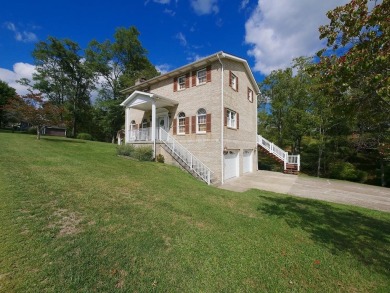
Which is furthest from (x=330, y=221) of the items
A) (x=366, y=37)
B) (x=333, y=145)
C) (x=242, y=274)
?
(x=333, y=145)

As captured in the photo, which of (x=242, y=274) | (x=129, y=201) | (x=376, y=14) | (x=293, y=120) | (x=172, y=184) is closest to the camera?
(x=242, y=274)

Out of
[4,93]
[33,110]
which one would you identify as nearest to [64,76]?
[4,93]

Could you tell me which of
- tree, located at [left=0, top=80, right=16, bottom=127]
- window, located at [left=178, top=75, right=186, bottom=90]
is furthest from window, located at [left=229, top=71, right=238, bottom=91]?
tree, located at [left=0, top=80, right=16, bottom=127]

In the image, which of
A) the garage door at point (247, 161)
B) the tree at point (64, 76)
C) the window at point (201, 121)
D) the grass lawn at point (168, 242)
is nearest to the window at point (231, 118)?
the window at point (201, 121)

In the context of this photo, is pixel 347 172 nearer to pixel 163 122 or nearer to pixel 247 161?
pixel 247 161

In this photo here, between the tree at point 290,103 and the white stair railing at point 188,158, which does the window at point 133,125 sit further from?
the tree at point 290,103

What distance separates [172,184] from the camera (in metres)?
8.80

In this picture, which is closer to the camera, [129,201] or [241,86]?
[129,201]

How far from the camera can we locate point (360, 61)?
4141 millimetres

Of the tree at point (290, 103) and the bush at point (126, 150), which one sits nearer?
the bush at point (126, 150)

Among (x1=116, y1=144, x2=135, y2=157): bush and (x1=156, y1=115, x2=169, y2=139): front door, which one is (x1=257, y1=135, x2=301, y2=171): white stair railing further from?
(x1=116, y1=144, x2=135, y2=157): bush

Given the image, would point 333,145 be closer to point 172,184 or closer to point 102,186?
point 172,184

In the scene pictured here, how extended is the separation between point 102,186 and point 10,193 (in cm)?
239

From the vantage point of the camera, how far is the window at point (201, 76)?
13.6 m
